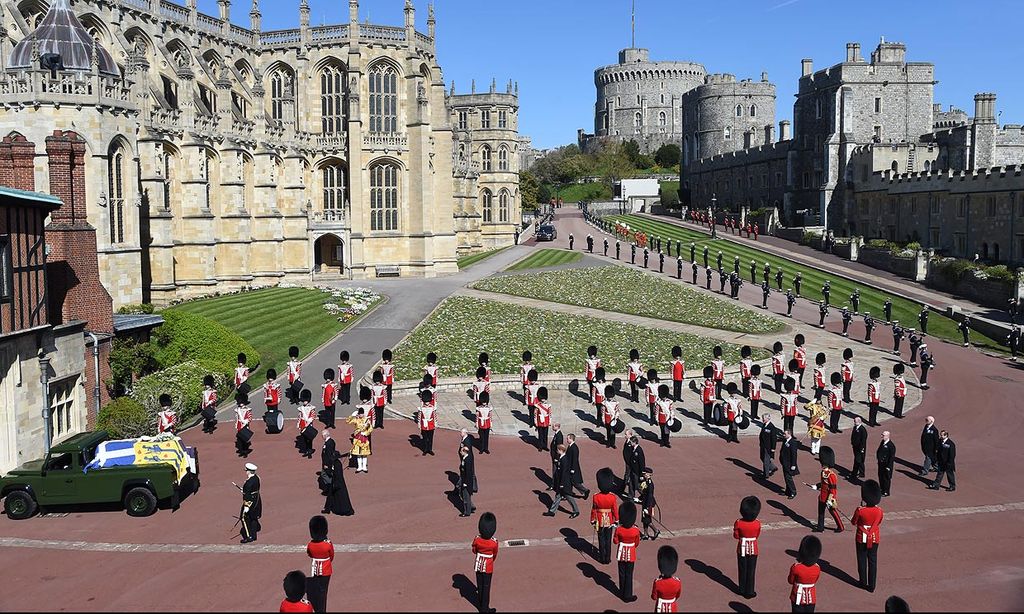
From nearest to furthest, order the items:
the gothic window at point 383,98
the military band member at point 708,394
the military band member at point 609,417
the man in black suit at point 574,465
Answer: the man in black suit at point 574,465, the military band member at point 609,417, the military band member at point 708,394, the gothic window at point 383,98

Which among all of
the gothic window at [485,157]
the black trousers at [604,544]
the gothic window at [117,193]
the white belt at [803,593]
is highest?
the gothic window at [485,157]

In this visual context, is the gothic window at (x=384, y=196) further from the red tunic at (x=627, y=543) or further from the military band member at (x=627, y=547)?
the red tunic at (x=627, y=543)

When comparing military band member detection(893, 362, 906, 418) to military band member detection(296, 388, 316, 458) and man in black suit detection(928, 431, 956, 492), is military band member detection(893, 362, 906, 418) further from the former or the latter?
military band member detection(296, 388, 316, 458)

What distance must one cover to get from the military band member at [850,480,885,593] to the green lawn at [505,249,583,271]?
139 feet

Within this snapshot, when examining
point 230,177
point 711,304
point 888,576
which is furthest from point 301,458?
point 230,177

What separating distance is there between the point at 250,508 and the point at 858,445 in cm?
1233

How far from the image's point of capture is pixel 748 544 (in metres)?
12.7

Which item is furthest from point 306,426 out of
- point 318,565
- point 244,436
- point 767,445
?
point 767,445

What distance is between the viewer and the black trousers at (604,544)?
14078 millimetres

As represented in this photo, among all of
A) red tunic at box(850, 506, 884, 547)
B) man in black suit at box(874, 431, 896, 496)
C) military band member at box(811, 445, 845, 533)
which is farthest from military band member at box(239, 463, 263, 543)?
man in black suit at box(874, 431, 896, 496)

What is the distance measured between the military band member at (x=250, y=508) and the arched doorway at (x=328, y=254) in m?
43.0

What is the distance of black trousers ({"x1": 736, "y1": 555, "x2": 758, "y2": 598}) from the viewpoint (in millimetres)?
12797

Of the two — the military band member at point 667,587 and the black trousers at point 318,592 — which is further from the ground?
the military band member at point 667,587

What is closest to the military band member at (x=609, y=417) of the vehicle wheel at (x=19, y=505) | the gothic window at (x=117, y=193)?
the vehicle wheel at (x=19, y=505)
